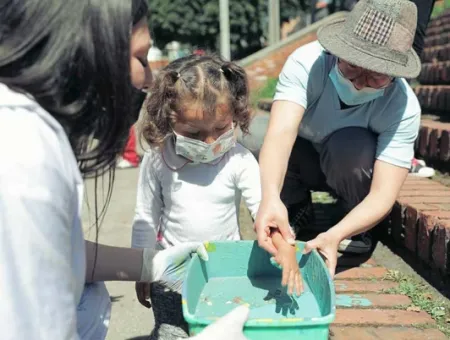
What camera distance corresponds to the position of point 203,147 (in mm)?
1950

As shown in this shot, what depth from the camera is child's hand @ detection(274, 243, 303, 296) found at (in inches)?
66.6

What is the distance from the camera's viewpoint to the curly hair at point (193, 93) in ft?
6.52

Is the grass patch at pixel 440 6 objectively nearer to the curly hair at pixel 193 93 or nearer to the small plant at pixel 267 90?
the small plant at pixel 267 90

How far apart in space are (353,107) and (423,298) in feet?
2.61

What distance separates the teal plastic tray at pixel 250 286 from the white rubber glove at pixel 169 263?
0.16ft

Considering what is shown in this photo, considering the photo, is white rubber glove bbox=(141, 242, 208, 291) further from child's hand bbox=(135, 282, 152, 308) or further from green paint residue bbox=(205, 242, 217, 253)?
child's hand bbox=(135, 282, 152, 308)

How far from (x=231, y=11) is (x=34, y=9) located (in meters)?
20.8

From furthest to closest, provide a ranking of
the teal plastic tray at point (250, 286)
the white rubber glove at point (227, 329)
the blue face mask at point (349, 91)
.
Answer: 1. the blue face mask at point (349, 91)
2. the teal plastic tray at point (250, 286)
3. the white rubber glove at point (227, 329)

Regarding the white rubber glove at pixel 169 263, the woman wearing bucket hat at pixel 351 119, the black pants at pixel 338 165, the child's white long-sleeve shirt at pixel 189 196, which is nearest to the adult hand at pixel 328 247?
the woman wearing bucket hat at pixel 351 119

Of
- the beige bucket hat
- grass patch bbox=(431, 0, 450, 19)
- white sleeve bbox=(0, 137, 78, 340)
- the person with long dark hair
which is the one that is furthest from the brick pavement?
grass patch bbox=(431, 0, 450, 19)

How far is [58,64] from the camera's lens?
1.04 meters

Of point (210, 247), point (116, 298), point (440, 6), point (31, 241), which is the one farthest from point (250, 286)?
point (440, 6)

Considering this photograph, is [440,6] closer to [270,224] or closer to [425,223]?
[425,223]

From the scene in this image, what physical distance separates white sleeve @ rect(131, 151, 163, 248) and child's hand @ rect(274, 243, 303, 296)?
1.64 feet
